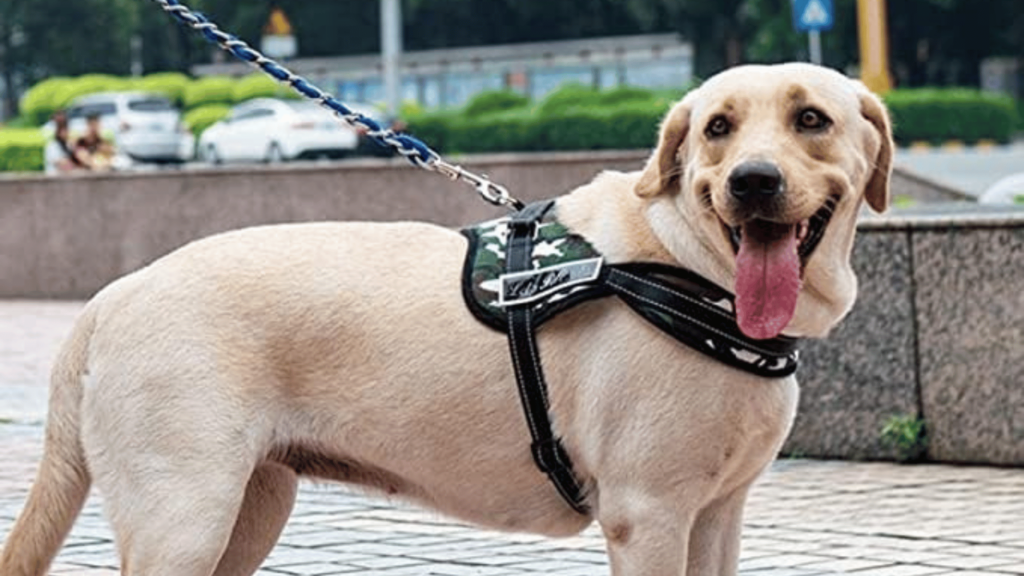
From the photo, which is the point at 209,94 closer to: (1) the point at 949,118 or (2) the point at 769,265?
(1) the point at 949,118

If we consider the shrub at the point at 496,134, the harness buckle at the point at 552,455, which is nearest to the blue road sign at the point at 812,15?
the shrub at the point at 496,134

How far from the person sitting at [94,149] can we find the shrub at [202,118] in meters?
24.3

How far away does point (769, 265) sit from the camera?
476cm

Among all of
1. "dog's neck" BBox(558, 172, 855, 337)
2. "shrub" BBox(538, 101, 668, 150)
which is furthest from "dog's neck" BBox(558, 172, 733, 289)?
"shrub" BBox(538, 101, 668, 150)

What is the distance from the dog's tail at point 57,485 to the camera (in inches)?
202

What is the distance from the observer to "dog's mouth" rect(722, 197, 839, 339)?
4.76 metres

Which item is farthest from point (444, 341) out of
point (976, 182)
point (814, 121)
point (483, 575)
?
point (976, 182)

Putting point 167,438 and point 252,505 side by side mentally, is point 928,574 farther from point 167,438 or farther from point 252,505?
point 167,438

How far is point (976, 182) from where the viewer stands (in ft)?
94.9

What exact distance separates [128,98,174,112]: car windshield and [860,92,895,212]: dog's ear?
175ft

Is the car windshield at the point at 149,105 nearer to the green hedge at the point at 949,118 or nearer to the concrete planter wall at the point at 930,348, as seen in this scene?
the green hedge at the point at 949,118

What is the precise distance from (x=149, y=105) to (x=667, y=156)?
53.9m

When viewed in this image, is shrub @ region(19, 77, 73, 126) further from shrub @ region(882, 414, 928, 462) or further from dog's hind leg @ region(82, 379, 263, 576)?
dog's hind leg @ region(82, 379, 263, 576)

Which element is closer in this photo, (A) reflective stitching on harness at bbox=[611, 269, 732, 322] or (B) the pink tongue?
(B) the pink tongue
